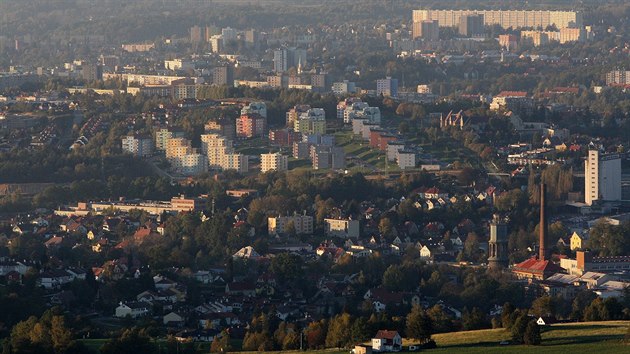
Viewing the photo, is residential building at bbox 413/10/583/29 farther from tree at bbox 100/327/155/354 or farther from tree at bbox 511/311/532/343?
tree at bbox 511/311/532/343

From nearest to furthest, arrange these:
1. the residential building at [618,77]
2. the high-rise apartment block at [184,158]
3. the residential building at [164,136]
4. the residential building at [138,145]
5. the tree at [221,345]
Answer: the tree at [221,345] → the high-rise apartment block at [184,158] → the residential building at [138,145] → the residential building at [164,136] → the residential building at [618,77]

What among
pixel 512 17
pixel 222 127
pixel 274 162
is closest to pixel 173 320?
pixel 274 162

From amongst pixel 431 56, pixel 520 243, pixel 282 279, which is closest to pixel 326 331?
pixel 282 279

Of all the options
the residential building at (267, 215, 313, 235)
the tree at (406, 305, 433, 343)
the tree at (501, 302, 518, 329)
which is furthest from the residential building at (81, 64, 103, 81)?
the tree at (406, 305, 433, 343)

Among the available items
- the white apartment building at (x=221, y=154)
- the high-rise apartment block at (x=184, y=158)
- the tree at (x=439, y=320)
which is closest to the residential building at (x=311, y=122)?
the white apartment building at (x=221, y=154)

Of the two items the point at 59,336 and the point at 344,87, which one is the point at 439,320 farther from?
the point at 344,87

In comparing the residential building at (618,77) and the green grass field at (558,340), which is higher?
the green grass field at (558,340)

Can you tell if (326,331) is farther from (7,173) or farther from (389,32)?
(389,32)

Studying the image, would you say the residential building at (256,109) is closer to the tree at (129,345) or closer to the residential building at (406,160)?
A: the residential building at (406,160)
